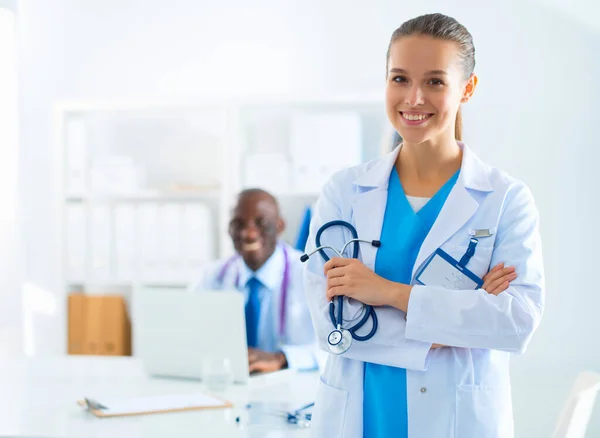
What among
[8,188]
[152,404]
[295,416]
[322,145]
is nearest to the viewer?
[295,416]

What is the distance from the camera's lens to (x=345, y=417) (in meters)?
1.45

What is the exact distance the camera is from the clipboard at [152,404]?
6.29 ft

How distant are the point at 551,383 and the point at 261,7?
2.57 metres

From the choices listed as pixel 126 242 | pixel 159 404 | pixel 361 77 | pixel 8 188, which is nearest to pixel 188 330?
pixel 159 404

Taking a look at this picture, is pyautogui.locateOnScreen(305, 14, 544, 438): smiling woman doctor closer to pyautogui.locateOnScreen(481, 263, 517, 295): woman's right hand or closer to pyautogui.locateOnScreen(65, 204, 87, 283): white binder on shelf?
pyautogui.locateOnScreen(481, 263, 517, 295): woman's right hand

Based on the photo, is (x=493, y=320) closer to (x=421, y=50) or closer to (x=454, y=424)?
(x=454, y=424)

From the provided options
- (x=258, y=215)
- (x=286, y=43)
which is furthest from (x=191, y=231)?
(x=286, y=43)

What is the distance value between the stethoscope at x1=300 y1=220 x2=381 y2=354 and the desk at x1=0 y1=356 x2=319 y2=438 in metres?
0.40

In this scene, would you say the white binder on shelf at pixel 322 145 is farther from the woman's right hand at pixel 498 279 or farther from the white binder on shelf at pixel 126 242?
the woman's right hand at pixel 498 279

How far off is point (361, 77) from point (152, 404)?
8.24ft

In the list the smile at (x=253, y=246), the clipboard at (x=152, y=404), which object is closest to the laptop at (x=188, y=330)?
the clipboard at (x=152, y=404)

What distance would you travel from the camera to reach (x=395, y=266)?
1.51m

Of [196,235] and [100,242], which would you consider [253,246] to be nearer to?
[196,235]

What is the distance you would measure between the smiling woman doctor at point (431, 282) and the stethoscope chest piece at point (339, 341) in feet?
0.09
